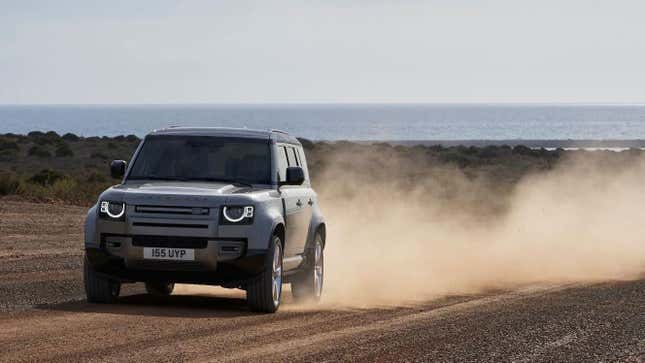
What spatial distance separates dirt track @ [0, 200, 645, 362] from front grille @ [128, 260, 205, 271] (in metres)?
0.45

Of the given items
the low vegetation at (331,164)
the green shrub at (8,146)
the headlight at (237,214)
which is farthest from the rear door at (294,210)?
the green shrub at (8,146)

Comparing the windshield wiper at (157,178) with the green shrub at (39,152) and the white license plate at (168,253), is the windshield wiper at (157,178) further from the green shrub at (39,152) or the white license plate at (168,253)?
the green shrub at (39,152)

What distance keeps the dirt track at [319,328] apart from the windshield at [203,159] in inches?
55.5

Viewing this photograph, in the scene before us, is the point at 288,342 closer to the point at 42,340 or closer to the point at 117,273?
the point at 42,340

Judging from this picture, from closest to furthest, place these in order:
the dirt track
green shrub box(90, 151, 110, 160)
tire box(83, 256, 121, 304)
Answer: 1. the dirt track
2. tire box(83, 256, 121, 304)
3. green shrub box(90, 151, 110, 160)

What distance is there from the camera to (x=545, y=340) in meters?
11.7

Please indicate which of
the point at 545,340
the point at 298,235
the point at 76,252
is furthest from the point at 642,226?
the point at 545,340

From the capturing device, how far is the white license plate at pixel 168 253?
13008mm

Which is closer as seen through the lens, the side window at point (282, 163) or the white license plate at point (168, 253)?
the white license plate at point (168, 253)

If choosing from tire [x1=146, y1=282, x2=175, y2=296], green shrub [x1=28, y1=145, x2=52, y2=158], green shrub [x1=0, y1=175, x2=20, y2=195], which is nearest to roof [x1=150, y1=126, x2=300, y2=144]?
tire [x1=146, y1=282, x2=175, y2=296]

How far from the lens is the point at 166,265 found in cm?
1302

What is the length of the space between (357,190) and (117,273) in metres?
33.5

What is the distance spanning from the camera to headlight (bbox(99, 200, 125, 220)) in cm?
1313

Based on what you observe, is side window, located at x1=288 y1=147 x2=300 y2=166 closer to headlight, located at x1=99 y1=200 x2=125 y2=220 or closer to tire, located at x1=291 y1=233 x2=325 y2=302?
tire, located at x1=291 y1=233 x2=325 y2=302
